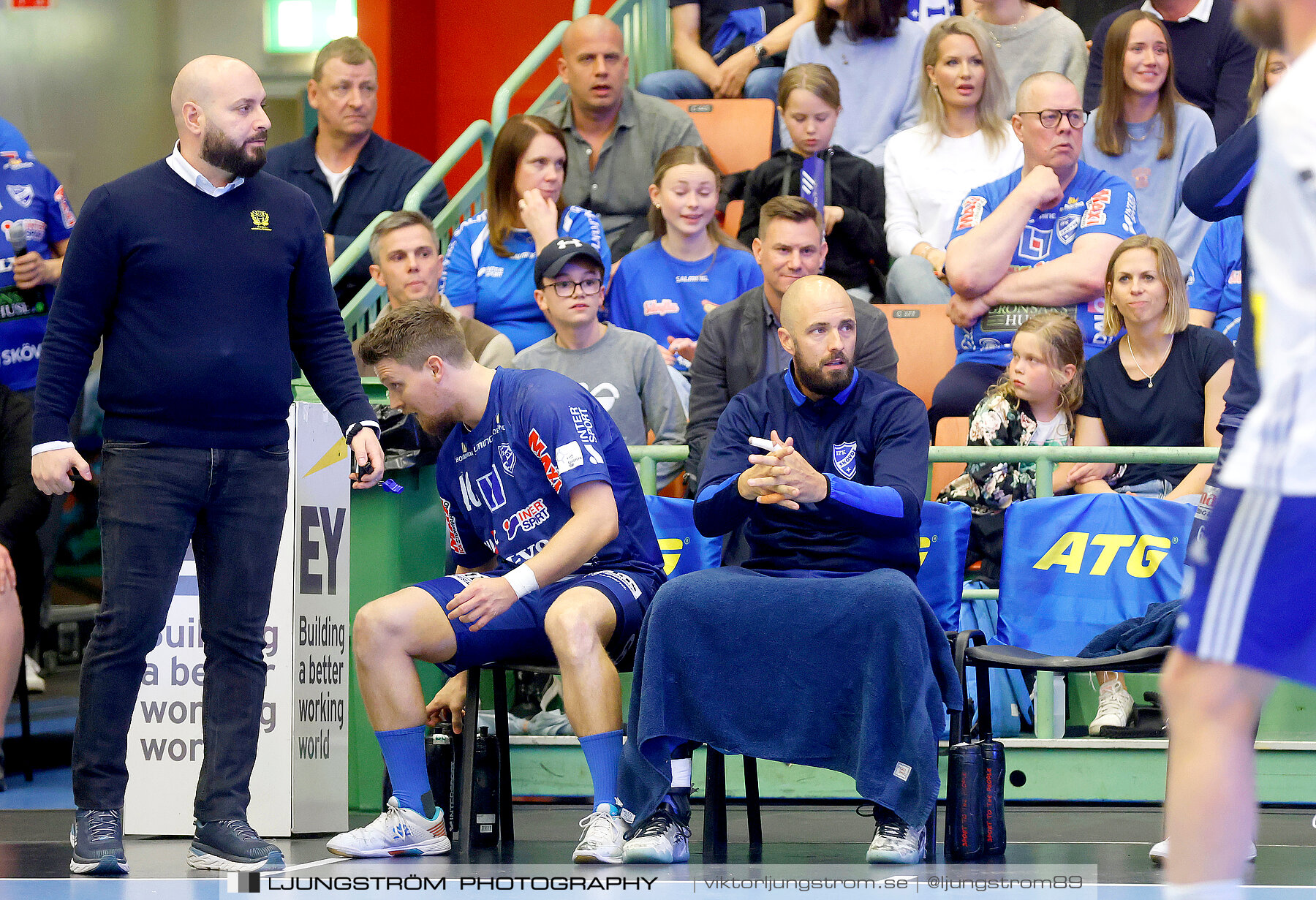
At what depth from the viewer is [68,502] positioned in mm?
6977

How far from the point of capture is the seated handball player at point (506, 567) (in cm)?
391

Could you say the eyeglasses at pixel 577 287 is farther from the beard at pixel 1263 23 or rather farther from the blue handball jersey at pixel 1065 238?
the beard at pixel 1263 23

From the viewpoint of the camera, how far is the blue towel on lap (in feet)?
12.1

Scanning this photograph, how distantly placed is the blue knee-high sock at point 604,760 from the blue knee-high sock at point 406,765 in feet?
1.56

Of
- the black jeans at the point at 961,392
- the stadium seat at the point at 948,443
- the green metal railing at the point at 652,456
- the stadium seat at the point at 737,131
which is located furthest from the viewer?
the stadium seat at the point at 737,131

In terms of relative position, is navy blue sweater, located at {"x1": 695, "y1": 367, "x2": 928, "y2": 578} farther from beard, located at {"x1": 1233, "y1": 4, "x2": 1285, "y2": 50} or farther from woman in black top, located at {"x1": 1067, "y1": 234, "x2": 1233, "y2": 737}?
beard, located at {"x1": 1233, "y1": 4, "x2": 1285, "y2": 50}

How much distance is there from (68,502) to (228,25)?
322 centimetres

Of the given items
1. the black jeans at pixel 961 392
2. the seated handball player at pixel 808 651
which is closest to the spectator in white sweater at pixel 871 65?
the black jeans at pixel 961 392

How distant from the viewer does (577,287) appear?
5.38 meters

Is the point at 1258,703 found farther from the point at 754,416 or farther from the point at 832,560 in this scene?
the point at 754,416

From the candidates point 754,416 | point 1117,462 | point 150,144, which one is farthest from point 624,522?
point 150,144

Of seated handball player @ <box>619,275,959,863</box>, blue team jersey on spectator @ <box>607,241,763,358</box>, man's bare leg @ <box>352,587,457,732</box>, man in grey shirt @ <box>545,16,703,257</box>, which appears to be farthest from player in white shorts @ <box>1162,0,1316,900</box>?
man in grey shirt @ <box>545,16,703,257</box>

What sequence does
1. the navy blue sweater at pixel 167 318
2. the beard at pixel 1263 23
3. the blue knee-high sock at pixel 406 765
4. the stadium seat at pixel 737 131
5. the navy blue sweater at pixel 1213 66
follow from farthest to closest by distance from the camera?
the stadium seat at pixel 737 131 → the navy blue sweater at pixel 1213 66 → the blue knee-high sock at pixel 406 765 → the navy blue sweater at pixel 167 318 → the beard at pixel 1263 23

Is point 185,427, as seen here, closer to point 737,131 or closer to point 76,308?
point 76,308
